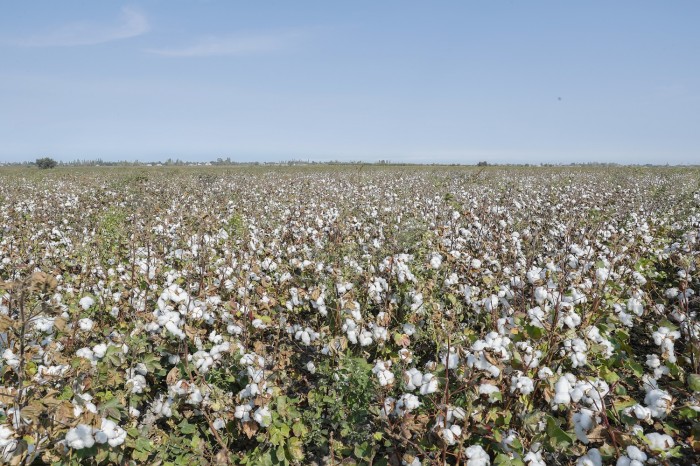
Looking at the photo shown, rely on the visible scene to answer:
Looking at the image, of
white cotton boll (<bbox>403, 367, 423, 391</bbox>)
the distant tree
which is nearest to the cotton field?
white cotton boll (<bbox>403, 367, 423, 391</bbox>)

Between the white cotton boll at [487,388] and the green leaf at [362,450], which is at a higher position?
the white cotton boll at [487,388]

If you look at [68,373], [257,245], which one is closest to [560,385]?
[68,373]

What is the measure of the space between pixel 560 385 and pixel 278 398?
6.68 ft

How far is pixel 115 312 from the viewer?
439cm

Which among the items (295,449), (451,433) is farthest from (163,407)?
(451,433)

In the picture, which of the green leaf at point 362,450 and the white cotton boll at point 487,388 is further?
the green leaf at point 362,450

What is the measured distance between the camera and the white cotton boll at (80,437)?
7.43 feet

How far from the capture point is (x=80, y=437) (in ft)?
7.53

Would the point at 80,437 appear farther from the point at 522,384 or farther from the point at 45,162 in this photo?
the point at 45,162

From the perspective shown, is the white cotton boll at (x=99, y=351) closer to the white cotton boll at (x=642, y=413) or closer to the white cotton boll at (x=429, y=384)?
the white cotton boll at (x=429, y=384)

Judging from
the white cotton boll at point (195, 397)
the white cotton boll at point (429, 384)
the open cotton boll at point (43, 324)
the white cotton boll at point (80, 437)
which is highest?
the open cotton boll at point (43, 324)

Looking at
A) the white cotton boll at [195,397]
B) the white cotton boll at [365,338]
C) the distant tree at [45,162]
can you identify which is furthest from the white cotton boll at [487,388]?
the distant tree at [45,162]

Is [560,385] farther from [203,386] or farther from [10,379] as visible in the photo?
[10,379]

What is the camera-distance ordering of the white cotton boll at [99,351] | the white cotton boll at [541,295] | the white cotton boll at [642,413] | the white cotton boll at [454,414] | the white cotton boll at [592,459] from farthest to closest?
1. the white cotton boll at [541,295]
2. the white cotton boll at [99,351]
3. the white cotton boll at [454,414]
4. the white cotton boll at [642,413]
5. the white cotton boll at [592,459]
